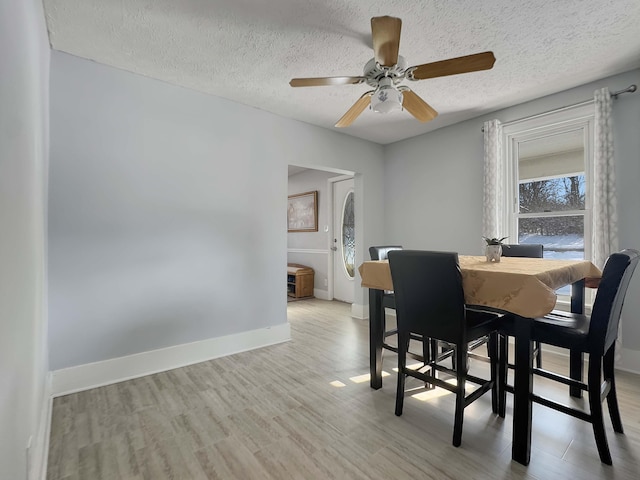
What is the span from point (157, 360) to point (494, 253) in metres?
2.82

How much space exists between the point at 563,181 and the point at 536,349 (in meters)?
1.80

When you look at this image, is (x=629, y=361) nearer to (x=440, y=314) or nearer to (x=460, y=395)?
(x=460, y=395)

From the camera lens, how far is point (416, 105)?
2273 mm

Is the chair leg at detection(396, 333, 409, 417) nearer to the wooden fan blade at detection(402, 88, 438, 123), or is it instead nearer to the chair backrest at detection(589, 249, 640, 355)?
the chair backrest at detection(589, 249, 640, 355)

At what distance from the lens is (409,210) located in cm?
433

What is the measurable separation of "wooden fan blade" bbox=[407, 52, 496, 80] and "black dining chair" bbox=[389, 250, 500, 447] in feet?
3.64

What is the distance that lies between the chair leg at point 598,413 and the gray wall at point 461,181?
1652 mm

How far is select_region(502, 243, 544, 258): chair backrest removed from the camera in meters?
2.60

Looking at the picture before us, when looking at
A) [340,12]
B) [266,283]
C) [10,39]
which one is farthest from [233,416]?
[340,12]

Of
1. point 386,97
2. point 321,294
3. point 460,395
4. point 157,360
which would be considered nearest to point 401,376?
point 460,395

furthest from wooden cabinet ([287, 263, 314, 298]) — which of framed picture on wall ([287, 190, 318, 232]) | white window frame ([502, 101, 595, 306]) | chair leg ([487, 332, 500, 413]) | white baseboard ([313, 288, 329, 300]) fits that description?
chair leg ([487, 332, 500, 413])

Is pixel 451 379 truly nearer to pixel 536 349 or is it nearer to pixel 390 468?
pixel 536 349

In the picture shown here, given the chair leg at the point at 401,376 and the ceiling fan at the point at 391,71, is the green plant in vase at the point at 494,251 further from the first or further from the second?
the ceiling fan at the point at 391,71

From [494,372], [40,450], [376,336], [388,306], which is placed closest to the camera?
[40,450]
